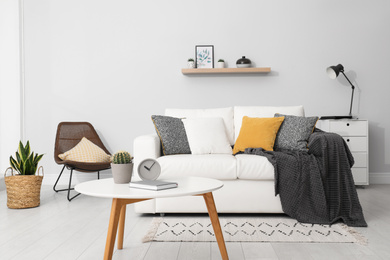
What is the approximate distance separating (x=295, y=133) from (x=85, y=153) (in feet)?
7.13

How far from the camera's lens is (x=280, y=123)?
323 centimetres

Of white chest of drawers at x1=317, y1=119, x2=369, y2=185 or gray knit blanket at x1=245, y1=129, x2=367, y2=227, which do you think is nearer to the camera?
gray knit blanket at x1=245, y1=129, x2=367, y2=227

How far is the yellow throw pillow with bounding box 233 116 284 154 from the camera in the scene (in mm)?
3135

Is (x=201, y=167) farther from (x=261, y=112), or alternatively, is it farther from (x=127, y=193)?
(x=127, y=193)

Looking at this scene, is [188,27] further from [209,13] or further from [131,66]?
[131,66]

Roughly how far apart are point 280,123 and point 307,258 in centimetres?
154

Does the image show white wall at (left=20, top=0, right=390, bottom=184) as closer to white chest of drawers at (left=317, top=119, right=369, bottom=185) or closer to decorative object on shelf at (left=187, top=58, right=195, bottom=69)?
decorative object on shelf at (left=187, top=58, right=195, bottom=69)

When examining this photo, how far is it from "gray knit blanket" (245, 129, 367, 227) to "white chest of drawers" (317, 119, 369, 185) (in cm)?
135

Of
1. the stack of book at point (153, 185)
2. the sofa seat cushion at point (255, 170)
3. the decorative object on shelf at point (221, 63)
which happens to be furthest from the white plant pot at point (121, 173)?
the decorative object on shelf at point (221, 63)

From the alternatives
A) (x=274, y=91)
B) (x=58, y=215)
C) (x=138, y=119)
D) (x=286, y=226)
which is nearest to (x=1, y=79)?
(x=138, y=119)

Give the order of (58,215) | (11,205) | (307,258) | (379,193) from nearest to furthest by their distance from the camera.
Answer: (307,258) < (58,215) < (11,205) < (379,193)

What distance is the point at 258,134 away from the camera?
10.4 ft

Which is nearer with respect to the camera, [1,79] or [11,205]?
→ [11,205]

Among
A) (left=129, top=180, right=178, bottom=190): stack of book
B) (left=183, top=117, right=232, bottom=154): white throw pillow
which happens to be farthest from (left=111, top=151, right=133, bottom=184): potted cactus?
(left=183, top=117, right=232, bottom=154): white throw pillow
